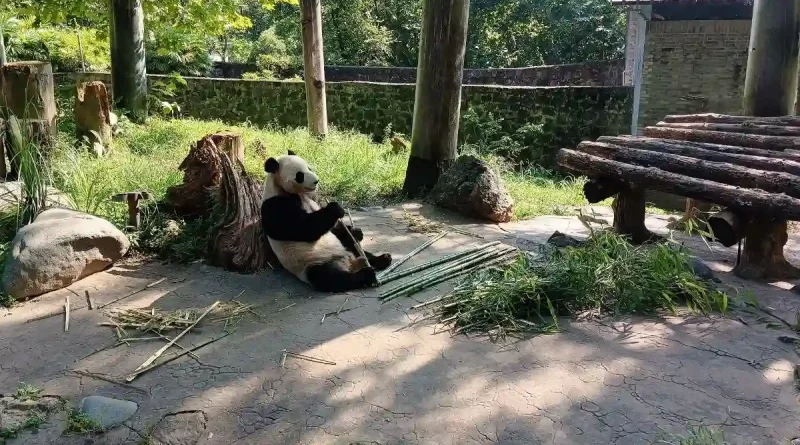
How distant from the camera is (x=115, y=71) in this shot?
1078 centimetres

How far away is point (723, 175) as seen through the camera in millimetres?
5047

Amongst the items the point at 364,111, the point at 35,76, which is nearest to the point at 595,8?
the point at 364,111

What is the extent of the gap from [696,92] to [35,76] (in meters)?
9.90

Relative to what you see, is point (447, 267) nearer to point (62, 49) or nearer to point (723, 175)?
point (723, 175)

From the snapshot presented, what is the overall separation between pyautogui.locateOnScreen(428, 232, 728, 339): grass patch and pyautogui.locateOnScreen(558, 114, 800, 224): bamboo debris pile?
2.33ft

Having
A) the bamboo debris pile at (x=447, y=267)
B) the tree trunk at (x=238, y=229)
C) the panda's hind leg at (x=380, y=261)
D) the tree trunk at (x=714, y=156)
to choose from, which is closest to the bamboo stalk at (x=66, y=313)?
the tree trunk at (x=238, y=229)

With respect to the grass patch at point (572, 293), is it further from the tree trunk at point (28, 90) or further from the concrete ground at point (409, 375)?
the tree trunk at point (28, 90)

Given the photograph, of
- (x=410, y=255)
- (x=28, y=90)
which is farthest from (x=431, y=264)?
(x=28, y=90)

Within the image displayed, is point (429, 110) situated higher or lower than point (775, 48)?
lower

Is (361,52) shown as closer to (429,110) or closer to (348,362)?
(429,110)

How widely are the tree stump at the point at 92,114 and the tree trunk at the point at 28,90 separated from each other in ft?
5.67

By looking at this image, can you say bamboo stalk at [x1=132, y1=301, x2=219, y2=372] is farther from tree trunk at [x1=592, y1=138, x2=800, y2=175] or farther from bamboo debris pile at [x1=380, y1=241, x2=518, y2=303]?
tree trunk at [x1=592, y1=138, x2=800, y2=175]

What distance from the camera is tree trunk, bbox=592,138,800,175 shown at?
16.1 ft

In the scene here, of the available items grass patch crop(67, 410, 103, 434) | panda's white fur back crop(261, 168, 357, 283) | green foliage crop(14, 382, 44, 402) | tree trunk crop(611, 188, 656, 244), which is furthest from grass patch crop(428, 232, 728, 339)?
green foliage crop(14, 382, 44, 402)
